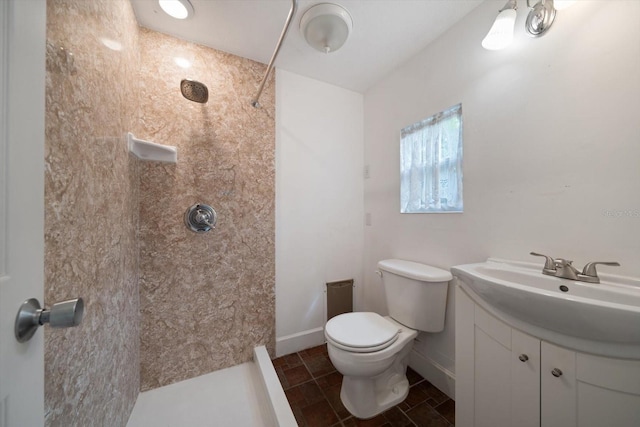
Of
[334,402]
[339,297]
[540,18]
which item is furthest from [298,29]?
[334,402]

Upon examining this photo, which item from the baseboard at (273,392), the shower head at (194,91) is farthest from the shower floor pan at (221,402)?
the shower head at (194,91)

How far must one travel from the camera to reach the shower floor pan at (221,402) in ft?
3.67

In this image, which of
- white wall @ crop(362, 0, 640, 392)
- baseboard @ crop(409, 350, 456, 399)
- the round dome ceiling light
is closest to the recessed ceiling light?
the round dome ceiling light

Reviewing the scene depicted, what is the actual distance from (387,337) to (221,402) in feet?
3.35

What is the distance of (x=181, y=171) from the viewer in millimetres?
1361

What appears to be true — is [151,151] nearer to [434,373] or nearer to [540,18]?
[540,18]

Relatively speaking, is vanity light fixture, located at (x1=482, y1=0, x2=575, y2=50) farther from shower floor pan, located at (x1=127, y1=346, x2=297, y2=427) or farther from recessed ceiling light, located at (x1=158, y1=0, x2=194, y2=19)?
shower floor pan, located at (x1=127, y1=346, x2=297, y2=427)

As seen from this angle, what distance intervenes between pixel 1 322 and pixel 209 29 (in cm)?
162

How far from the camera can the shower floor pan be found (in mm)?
1120

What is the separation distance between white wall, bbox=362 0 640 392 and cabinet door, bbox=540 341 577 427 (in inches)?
16.9

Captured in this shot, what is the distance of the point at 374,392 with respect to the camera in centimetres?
122

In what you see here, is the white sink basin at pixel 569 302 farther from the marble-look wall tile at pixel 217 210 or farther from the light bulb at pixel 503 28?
the marble-look wall tile at pixel 217 210

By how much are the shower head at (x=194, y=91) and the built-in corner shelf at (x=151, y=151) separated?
1.15 feet

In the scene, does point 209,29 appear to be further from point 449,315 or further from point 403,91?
point 449,315
